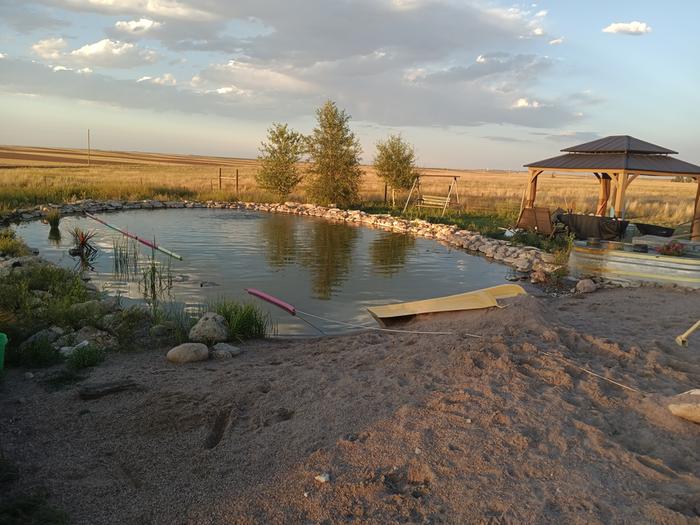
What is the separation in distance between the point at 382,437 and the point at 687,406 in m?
2.33

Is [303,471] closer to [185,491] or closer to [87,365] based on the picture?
[185,491]

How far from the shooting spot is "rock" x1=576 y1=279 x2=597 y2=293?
10.1m

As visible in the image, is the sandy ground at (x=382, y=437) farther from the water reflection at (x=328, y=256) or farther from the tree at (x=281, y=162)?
the tree at (x=281, y=162)

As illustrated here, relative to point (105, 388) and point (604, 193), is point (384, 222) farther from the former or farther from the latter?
point (105, 388)

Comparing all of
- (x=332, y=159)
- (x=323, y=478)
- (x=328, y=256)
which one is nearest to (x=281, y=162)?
(x=332, y=159)

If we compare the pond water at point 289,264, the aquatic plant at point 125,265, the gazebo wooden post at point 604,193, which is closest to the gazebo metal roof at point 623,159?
the gazebo wooden post at point 604,193

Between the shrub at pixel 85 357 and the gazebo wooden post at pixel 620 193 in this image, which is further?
the gazebo wooden post at pixel 620 193

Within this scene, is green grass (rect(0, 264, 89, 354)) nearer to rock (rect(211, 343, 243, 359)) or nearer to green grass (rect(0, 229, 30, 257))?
rock (rect(211, 343, 243, 359))

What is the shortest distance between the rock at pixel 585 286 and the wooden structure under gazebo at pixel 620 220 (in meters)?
0.82

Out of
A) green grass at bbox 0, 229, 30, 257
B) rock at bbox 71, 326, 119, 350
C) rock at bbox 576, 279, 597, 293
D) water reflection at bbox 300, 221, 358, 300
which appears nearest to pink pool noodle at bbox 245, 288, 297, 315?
water reflection at bbox 300, 221, 358, 300

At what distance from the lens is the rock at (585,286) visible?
1015 centimetres

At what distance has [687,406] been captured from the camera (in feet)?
13.2

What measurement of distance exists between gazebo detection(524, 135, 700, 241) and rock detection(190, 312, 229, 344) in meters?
11.7

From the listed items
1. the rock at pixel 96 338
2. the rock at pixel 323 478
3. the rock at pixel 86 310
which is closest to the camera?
the rock at pixel 323 478
